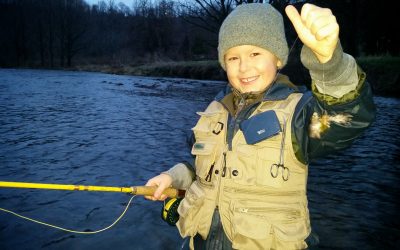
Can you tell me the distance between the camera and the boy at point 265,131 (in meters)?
1.78

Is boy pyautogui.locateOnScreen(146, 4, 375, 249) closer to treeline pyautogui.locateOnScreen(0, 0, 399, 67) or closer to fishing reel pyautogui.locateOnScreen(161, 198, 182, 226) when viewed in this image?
fishing reel pyautogui.locateOnScreen(161, 198, 182, 226)

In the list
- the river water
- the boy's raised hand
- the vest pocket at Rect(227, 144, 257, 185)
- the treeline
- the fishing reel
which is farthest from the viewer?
the treeline

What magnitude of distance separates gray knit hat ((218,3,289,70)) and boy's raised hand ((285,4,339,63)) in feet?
2.50

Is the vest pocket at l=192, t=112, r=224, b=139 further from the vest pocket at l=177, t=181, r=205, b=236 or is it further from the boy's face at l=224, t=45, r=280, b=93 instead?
the vest pocket at l=177, t=181, r=205, b=236

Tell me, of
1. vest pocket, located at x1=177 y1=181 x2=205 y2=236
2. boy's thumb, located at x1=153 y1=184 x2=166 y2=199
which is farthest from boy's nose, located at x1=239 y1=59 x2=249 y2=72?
boy's thumb, located at x1=153 y1=184 x2=166 y2=199

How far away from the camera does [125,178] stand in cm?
654

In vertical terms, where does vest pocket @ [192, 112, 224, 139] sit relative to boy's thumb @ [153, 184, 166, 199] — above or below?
above

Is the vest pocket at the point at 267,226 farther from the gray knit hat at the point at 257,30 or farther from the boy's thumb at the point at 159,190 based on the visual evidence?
the gray knit hat at the point at 257,30

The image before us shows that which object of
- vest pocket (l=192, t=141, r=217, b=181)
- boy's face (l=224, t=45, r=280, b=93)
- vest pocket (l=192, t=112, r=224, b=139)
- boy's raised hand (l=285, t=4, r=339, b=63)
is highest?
boy's raised hand (l=285, t=4, r=339, b=63)

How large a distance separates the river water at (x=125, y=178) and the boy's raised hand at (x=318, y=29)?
3462 mm

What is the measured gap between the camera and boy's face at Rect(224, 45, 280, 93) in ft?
8.00

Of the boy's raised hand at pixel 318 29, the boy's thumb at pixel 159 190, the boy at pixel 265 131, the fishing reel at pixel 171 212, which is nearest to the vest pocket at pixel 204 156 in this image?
the boy at pixel 265 131

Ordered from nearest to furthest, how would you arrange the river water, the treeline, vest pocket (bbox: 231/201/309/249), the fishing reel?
vest pocket (bbox: 231/201/309/249) → the fishing reel → the river water → the treeline

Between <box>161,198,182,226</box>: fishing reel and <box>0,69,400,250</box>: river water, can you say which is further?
<box>0,69,400,250</box>: river water
